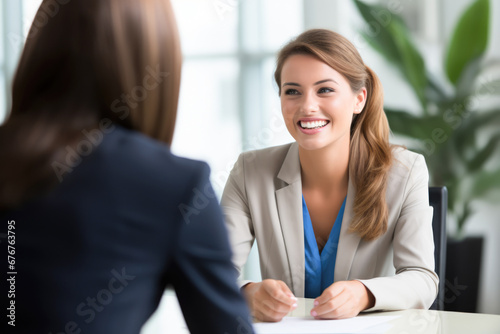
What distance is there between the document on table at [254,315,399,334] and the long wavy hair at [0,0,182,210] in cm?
75

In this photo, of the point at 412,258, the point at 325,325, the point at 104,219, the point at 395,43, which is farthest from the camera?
the point at 395,43

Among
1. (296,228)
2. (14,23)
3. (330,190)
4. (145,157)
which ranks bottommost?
(296,228)

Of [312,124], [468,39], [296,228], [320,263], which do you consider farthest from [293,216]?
[468,39]

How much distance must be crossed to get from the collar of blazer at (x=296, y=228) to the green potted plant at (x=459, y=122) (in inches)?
63.4

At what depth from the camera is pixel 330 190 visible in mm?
1952

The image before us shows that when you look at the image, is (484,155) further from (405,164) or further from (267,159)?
(267,159)

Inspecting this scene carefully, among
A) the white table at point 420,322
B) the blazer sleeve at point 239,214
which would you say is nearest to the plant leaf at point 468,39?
the blazer sleeve at point 239,214

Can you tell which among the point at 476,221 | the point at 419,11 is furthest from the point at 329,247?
the point at 419,11

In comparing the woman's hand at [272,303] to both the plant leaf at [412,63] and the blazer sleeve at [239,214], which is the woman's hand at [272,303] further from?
the plant leaf at [412,63]

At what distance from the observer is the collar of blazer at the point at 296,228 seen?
1754 millimetres

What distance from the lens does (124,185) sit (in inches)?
24.8

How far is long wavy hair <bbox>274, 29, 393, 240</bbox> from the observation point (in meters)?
1.77

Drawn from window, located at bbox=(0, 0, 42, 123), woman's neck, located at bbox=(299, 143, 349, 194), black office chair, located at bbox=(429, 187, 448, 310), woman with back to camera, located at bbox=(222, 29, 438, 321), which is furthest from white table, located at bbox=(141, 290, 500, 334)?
window, located at bbox=(0, 0, 42, 123)

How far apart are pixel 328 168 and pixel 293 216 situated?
0.21m
